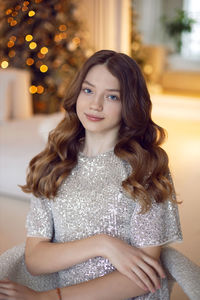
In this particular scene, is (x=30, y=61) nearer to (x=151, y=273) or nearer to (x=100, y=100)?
(x=100, y=100)

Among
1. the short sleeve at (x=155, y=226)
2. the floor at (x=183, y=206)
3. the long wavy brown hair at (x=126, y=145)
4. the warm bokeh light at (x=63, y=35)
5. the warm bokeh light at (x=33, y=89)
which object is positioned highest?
the warm bokeh light at (x=63, y=35)

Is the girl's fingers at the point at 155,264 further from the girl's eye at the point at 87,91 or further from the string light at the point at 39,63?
the string light at the point at 39,63

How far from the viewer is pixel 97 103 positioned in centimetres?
116

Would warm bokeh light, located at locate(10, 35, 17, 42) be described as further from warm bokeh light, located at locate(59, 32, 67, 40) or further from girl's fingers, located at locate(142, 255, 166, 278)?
girl's fingers, located at locate(142, 255, 166, 278)

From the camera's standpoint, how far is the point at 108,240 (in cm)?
109

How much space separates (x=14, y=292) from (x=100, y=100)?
0.55 metres

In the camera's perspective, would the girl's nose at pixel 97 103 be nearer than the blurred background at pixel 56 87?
Yes

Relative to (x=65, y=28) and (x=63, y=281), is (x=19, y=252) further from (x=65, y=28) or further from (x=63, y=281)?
(x=65, y=28)

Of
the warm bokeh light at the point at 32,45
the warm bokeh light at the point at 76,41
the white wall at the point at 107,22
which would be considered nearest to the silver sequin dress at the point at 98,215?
the warm bokeh light at the point at 32,45

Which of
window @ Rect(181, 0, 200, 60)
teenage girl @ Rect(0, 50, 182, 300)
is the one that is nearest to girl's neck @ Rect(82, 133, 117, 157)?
teenage girl @ Rect(0, 50, 182, 300)

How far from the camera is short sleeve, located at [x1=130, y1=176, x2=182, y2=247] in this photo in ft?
3.70

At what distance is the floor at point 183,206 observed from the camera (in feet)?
6.81

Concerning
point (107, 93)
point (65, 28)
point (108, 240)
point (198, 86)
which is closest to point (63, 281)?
point (108, 240)

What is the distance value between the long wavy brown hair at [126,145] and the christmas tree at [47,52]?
3610mm
